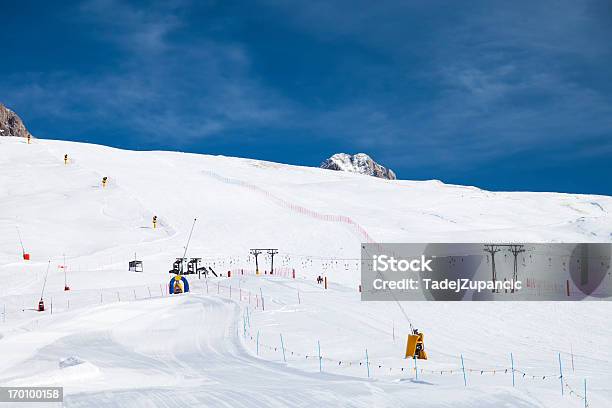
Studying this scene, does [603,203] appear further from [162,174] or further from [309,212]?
[162,174]

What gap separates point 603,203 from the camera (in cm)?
10075

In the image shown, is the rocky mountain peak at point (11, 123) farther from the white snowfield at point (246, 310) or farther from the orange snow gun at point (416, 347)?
the orange snow gun at point (416, 347)

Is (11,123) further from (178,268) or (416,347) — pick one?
(416,347)

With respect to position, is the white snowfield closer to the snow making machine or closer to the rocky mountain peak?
the snow making machine

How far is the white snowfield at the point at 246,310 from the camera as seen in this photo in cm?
1405

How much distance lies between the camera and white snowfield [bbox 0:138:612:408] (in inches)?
553

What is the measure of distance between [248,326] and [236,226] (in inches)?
1438

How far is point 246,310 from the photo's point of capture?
93.6 ft

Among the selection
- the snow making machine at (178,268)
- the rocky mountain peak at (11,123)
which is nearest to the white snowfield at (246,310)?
the snow making machine at (178,268)

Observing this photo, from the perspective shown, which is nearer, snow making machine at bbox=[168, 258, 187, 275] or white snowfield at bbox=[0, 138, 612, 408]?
white snowfield at bbox=[0, 138, 612, 408]

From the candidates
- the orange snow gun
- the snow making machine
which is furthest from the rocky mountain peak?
the orange snow gun

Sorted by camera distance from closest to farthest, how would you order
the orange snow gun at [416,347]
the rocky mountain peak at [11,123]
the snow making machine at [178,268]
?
the orange snow gun at [416,347], the snow making machine at [178,268], the rocky mountain peak at [11,123]

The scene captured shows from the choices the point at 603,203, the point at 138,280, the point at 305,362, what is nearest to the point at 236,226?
the point at 138,280

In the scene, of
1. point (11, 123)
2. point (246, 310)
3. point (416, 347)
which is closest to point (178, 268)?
point (246, 310)
